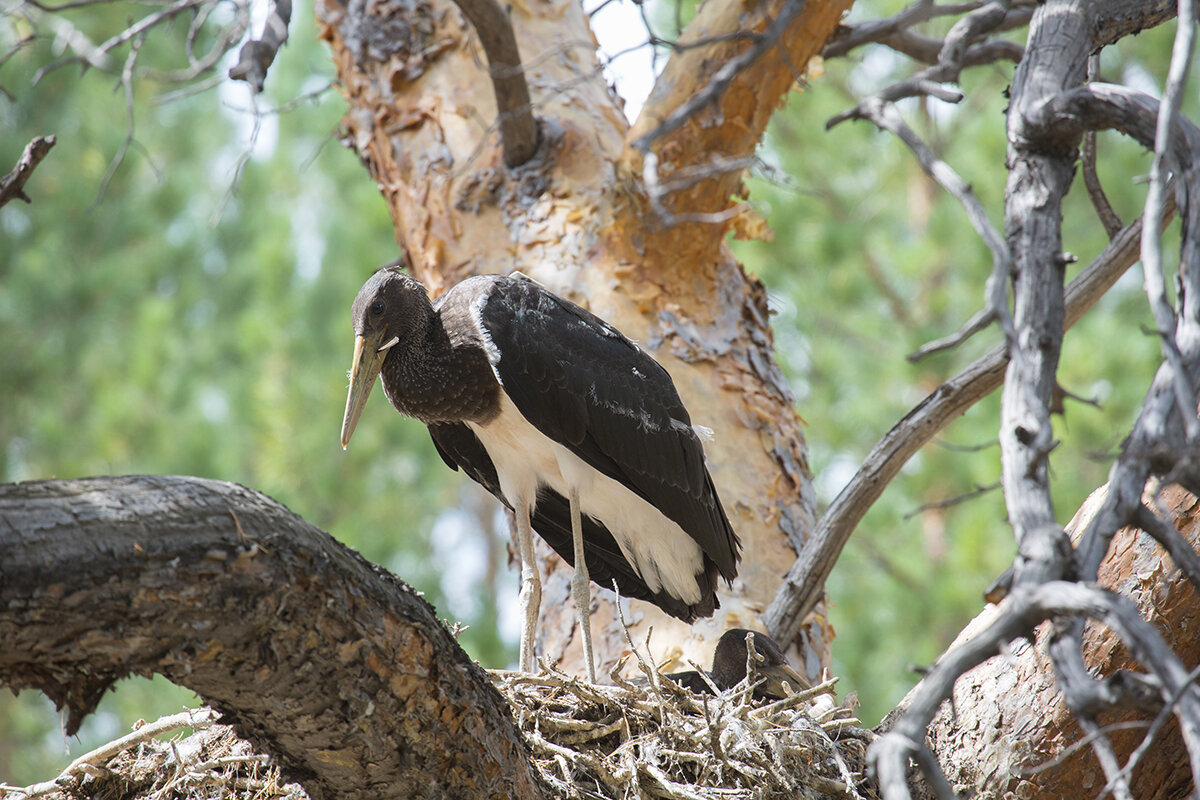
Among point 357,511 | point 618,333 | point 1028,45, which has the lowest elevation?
point 1028,45

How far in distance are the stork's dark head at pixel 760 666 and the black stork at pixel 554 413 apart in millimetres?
299

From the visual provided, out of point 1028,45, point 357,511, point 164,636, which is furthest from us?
point 357,511

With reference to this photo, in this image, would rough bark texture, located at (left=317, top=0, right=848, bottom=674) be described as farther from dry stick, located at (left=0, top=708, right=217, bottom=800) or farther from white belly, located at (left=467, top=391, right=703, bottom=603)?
dry stick, located at (left=0, top=708, right=217, bottom=800)

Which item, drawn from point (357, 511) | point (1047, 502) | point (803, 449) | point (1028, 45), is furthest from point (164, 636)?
point (357, 511)

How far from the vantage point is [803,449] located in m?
4.23

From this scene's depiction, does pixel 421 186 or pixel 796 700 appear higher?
pixel 421 186

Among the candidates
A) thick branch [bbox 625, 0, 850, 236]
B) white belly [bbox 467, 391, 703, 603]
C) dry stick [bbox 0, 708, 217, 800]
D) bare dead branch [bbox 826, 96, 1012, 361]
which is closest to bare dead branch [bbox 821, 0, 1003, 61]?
thick branch [bbox 625, 0, 850, 236]

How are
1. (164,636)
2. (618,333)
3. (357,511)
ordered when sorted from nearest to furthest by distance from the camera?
(164,636)
(618,333)
(357,511)

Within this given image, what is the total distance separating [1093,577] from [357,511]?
26.1ft

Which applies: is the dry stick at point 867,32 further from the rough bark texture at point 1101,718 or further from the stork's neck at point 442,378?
the rough bark texture at point 1101,718

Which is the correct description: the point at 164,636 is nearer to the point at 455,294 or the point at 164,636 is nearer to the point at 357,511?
the point at 455,294

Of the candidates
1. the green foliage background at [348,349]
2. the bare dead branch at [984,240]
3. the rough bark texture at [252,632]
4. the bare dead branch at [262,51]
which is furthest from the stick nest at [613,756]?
the green foliage background at [348,349]

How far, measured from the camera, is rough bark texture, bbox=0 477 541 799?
5.26ft

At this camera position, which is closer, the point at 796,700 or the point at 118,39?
the point at 796,700
